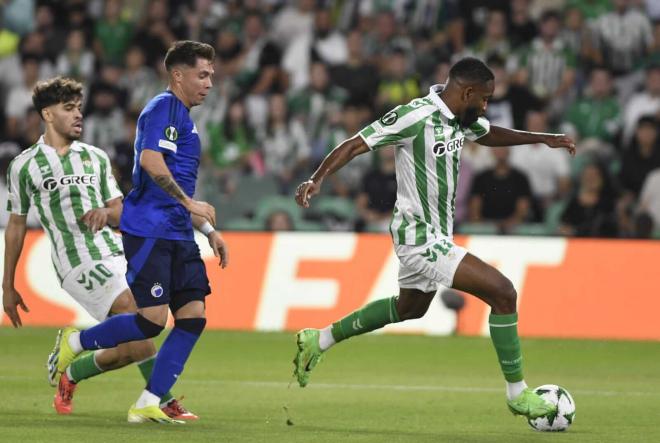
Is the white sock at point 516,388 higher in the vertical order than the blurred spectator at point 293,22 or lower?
lower

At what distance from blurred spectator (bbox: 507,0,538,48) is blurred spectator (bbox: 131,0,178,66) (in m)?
4.64

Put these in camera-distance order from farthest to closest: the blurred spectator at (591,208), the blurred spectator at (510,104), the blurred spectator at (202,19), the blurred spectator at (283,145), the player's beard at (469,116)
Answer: the blurred spectator at (202,19), the blurred spectator at (283,145), the blurred spectator at (510,104), the blurred spectator at (591,208), the player's beard at (469,116)

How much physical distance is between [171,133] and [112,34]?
12411mm

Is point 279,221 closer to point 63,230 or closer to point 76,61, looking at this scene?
point 76,61

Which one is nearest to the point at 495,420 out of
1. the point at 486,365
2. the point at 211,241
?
the point at 211,241

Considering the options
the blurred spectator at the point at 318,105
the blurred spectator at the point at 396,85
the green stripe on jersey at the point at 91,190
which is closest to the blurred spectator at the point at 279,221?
the blurred spectator at the point at 318,105

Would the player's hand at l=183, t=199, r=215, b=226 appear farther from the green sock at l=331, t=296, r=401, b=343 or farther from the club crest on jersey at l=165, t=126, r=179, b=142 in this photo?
the green sock at l=331, t=296, r=401, b=343

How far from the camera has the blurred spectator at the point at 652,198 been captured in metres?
16.0

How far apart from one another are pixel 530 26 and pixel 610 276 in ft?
17.2

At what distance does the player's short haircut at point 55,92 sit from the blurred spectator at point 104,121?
9004 mm

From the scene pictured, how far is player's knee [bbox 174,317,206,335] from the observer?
8016 millimetres

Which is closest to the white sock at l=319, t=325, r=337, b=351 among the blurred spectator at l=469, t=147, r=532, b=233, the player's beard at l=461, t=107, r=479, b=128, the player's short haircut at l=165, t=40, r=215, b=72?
the player's beard at l=461, t=107, r=479, b=128

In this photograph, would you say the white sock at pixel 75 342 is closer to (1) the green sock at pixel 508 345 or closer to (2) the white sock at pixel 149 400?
(2) the white sock at pixel 149 400

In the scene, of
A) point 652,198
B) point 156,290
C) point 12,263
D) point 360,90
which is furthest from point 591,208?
point 156,290
